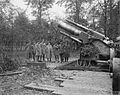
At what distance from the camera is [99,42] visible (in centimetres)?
806

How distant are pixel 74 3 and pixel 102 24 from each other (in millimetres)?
7162

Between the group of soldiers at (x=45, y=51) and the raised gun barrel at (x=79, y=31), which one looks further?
the group of soldiers at (x=45, y=51)

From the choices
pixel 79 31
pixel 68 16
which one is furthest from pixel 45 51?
pixel 68 16

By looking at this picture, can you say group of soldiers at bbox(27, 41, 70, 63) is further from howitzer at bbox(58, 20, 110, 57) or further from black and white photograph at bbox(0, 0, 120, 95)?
howitzer at bbox(58, 20, 110, 57)

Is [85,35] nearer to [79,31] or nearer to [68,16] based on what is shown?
[79,31]

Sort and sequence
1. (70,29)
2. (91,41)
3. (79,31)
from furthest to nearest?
1. (70,29)
2. (79,31)
3. (91,41)

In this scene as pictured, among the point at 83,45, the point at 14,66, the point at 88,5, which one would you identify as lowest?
the point at 14,66

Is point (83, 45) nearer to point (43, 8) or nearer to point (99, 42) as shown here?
point (99, 42)

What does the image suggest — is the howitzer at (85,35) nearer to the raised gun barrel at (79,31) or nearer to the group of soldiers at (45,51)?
the raised gun barrel at (79,31)

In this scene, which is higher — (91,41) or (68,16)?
(68,16)

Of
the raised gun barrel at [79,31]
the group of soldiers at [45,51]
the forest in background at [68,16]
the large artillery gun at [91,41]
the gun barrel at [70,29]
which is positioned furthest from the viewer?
the forest in background at [68,16]

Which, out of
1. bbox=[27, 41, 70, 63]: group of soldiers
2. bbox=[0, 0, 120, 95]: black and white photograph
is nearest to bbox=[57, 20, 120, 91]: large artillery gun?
bbox=[0, 0, 120, 95]: black and white photograph

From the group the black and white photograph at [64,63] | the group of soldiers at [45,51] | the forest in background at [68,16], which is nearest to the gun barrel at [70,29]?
the black and white photograph at [64,63]

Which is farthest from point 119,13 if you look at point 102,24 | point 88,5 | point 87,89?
point 87,89
